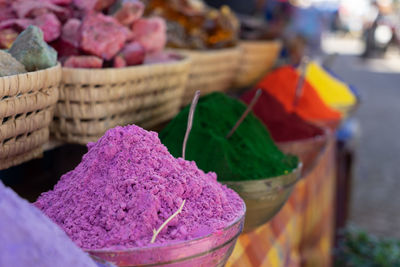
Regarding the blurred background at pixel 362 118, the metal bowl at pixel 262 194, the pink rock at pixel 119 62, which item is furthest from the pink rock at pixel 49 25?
the blurred background at pixel 362 118

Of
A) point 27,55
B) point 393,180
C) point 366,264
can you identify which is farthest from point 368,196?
point 27,55

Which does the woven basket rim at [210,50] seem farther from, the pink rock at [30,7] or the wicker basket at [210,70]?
the pink rock at [30,7]

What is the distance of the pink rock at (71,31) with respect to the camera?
870mm

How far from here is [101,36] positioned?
857 mm

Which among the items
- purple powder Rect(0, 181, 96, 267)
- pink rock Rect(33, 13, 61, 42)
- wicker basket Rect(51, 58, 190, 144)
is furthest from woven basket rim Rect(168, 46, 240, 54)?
purple powder Rect(0, 181, 96, 267)

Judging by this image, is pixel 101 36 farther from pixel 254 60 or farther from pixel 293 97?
pixel 254 60

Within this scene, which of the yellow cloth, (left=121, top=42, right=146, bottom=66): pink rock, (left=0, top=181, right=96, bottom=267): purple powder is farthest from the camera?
the yellow cloth

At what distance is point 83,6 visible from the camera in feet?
3.12

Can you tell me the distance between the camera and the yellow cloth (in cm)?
167

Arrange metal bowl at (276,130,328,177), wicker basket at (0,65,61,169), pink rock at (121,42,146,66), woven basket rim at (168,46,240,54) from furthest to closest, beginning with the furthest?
woven basket rim at (168,46,240,54) < metal bowl at (276,130,328,177) < pink rock at (121,42,146,66) < wicker basket at (0,65,61,169)

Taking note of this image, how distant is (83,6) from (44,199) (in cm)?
53

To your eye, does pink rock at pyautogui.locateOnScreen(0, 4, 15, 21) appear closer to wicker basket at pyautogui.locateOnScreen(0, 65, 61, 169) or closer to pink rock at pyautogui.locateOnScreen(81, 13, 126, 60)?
pink rock at pyautogui.locateOnScreen(81, 13, 126, 60)

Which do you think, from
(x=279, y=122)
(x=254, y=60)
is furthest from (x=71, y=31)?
(x=254, y=60)

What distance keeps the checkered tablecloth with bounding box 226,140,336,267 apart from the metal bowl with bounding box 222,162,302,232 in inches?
2.3
